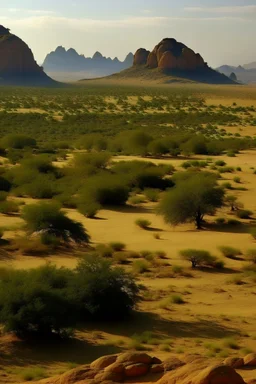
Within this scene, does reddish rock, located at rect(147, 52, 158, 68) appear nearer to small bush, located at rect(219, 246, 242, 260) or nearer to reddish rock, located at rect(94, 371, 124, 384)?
small bush, located at rect(219, 246, 242, 260)

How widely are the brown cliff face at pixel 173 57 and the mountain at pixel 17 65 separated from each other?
2500 cm

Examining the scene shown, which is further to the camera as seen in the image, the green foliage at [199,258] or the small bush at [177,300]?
the green foliage at [199,258]

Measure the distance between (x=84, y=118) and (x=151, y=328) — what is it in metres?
60.1

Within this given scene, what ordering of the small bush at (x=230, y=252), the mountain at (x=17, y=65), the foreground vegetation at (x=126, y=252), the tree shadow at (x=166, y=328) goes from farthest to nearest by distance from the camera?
the mountain at (x=17, y=65), the small bush at (x=230, y=252), the tree shadow at (x=166, y=328), the foreground vegetation at (x=126, y=252)

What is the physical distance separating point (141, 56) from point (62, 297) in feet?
556

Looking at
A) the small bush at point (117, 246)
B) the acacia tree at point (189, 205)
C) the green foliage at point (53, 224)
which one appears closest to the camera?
the small bush at point (117, 246)

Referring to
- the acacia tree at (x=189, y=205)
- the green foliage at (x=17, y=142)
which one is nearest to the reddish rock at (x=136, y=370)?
the acacia tree at (x=189, y=205)

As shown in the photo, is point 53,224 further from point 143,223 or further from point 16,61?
point 16,61

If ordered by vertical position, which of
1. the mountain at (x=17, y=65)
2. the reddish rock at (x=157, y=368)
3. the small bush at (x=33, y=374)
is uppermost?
the mountain at (x=17, y=65)

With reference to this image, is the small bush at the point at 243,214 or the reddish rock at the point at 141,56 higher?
the reddish rock at the point at 141,56

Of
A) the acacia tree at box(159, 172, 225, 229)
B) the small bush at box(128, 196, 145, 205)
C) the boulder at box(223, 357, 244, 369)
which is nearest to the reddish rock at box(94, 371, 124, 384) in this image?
the boulder at box(223, 357, 244, 369)

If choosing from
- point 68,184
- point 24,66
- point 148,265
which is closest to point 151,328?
point 148,265

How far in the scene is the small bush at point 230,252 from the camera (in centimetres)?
2150

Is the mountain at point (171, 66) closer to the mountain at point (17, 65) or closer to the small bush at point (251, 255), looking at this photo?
the mountain at point (17, 65)
